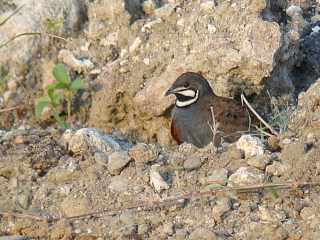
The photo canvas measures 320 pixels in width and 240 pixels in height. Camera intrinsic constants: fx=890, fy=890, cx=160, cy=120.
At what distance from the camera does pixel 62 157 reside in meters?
5.37

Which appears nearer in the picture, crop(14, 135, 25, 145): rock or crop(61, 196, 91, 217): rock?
crop(61, 196, 91, 217): rock

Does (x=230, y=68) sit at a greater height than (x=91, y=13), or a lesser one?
lesser

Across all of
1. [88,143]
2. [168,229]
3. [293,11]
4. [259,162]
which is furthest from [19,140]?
[293,11]

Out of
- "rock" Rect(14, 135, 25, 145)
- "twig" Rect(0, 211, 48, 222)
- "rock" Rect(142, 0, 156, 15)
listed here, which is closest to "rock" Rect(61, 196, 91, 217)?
"twig" Rect(0, 211, 48, 222)

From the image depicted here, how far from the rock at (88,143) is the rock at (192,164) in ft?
1.75

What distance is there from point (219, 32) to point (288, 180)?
6.59 feet

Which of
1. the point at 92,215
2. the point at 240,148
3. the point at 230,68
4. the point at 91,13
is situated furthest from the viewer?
the point at 91,13

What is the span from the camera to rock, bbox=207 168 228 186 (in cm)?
495

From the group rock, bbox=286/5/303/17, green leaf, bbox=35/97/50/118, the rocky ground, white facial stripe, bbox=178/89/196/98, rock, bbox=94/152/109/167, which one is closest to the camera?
the rocky ground

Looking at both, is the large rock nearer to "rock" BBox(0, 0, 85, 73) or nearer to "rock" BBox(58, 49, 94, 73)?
"rock" BBox(58, 49, 94, 73)

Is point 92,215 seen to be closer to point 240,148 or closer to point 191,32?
point 240,148

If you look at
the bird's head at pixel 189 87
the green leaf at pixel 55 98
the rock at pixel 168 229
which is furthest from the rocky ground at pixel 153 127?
the green leaf at pixel 55 98

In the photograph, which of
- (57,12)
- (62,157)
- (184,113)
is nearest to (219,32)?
(184,113)

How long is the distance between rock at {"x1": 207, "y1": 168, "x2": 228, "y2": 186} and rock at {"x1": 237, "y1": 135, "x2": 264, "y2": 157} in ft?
0.71
